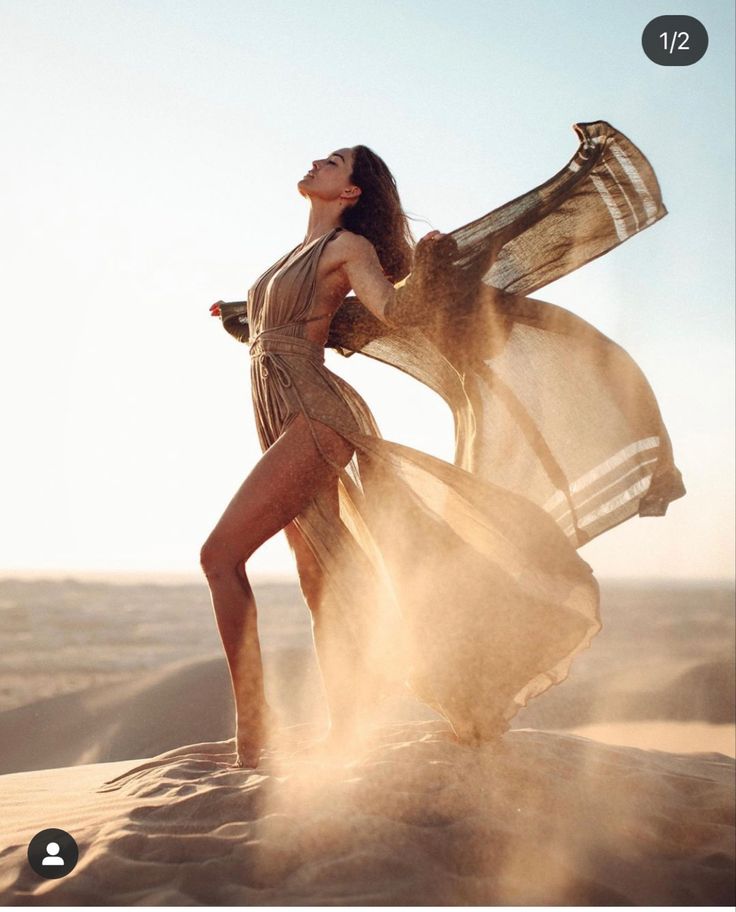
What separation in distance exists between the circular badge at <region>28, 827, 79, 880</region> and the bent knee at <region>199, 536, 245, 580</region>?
0.84 metres

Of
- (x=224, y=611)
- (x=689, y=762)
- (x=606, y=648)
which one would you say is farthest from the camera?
(x=606, y=648)

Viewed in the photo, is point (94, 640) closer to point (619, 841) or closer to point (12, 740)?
point (12, 740)

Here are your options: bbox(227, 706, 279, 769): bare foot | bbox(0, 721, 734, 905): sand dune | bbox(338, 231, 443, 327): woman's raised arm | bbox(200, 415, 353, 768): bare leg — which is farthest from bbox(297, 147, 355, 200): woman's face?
bbox(0, 721, 734, 905): sand dune

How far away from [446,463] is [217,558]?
805 mm

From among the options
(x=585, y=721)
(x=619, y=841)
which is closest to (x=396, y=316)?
(x=619, y=841)

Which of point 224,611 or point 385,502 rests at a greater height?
point 385,502

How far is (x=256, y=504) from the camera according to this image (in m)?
2.73

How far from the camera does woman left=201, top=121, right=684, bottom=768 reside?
2652mm

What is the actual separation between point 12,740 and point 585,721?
4061mm

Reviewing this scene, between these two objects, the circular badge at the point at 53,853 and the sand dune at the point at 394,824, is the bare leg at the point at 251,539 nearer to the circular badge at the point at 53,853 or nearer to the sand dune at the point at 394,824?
the sand dune at the point at 394,824

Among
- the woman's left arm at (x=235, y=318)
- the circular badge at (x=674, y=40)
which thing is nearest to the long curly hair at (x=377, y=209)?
the woman's left arm at (x=235, y=318)

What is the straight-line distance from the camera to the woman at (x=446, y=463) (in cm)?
265

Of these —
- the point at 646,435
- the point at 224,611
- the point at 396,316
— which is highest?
the point at 396,316

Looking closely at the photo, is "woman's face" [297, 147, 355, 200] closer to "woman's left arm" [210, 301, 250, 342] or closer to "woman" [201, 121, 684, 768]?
"woman" [201, 121, 684, 768]
